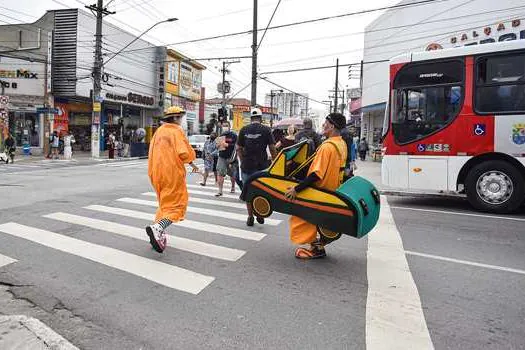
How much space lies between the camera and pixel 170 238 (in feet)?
20.5

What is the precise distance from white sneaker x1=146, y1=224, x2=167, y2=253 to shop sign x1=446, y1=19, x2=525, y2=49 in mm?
18599

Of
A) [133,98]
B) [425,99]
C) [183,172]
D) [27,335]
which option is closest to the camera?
[27,335]

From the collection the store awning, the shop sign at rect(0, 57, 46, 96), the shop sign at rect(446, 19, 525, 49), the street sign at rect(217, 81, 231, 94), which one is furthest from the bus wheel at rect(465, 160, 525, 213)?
the street sign at rect(217, 81, 231, 94)

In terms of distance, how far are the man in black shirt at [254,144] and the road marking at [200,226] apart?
1.00 meters

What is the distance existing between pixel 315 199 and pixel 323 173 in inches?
11.4

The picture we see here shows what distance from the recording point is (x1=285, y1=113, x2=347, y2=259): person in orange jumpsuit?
4.83m

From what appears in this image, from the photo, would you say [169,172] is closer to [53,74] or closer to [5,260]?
[5,260]

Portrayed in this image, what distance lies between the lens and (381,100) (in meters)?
29.7

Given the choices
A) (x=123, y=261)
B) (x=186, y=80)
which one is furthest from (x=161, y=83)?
(x=123, y=261)

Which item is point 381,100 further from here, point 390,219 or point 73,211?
point 73,211

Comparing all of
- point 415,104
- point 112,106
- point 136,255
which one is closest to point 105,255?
point 136,255

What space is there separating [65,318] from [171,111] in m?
2.87

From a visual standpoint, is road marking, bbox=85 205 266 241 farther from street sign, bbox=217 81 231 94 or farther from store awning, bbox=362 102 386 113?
street sign, bbox=217 81 231 94

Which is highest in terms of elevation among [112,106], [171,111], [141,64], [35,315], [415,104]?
[141,64]
